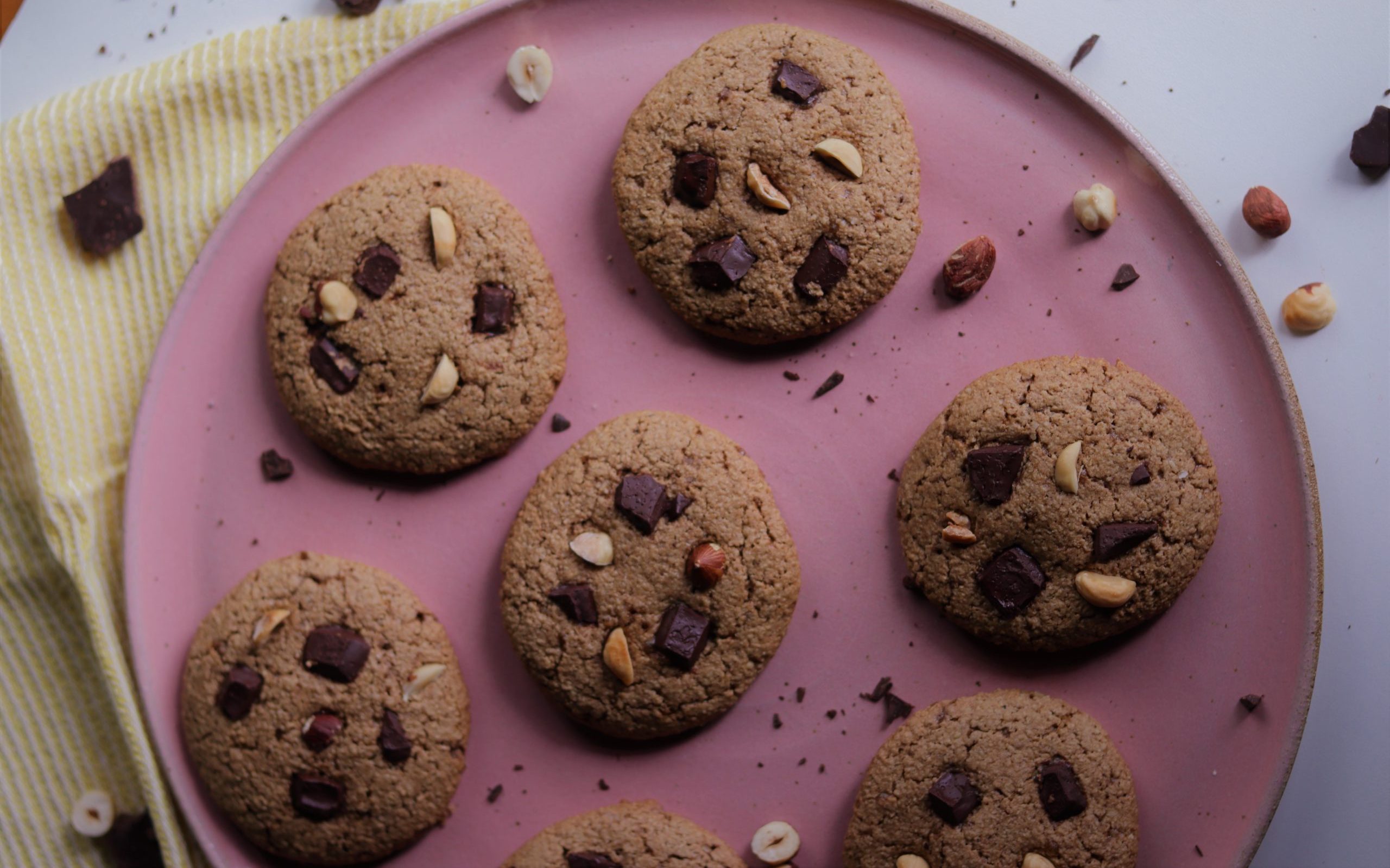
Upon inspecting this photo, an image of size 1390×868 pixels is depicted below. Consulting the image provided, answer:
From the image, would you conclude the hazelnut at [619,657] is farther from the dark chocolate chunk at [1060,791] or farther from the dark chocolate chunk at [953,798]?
the dark chocolate chunk at [1060,791]

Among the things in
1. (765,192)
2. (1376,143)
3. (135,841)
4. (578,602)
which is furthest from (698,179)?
(135,841)

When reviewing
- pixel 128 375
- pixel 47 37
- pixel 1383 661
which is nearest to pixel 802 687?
pixel 1383 661

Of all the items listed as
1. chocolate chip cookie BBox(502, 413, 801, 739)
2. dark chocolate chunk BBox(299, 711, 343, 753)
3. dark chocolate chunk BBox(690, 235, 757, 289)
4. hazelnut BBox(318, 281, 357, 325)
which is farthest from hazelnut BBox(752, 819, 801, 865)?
hazelnut BBox(318, 281, 357, 325)

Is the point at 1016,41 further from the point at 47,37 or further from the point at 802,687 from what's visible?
the point at 47,37

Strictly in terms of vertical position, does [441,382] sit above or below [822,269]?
below

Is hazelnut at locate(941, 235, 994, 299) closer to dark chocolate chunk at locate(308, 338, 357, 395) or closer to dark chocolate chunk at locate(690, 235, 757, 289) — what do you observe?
dark chocolate chunk at locate(690, 235, 757, 289)

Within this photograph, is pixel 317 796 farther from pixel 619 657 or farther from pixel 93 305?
pixel 93 305
